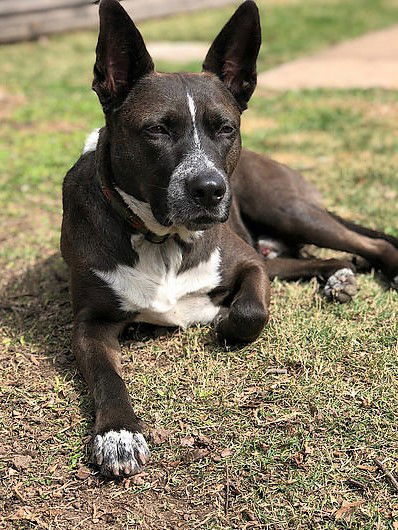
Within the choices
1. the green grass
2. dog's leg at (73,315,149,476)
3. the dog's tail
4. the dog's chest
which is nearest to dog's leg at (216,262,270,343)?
the dog's chest

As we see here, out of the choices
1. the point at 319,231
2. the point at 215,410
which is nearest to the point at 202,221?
the point at 215,410

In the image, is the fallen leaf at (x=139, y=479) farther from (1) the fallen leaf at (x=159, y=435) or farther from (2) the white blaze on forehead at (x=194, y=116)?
(2) the white blaze on forehead at (x=194, y=116)

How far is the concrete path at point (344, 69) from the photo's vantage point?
1007 centimetres

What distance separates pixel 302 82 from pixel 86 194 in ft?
21.8

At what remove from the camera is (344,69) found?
10.8 metres

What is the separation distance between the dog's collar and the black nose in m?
0.43

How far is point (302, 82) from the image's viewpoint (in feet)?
33.5

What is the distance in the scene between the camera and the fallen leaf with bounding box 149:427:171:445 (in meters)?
3.42

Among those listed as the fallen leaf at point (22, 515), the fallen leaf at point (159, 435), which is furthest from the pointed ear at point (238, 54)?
the fallen leaf at point (22, 515)

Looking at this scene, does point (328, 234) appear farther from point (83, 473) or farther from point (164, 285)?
point (83, 473)

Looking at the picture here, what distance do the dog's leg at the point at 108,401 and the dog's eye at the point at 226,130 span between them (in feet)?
3.77

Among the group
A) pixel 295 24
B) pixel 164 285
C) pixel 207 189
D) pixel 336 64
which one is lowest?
pixel 295 24

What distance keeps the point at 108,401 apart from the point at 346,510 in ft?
3.72

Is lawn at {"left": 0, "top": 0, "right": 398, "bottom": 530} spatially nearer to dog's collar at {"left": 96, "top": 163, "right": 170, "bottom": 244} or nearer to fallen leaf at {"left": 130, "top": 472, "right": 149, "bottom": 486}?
fallen leaf at {"left": 130, "top": 472, "right": 149, "bottom": 486}
